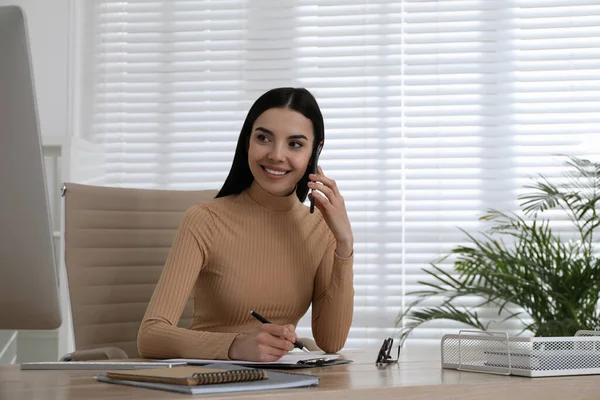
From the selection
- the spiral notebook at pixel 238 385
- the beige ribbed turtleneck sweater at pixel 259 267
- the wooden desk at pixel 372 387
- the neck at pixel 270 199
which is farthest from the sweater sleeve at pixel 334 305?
the spiral notebook at pixel 238 385

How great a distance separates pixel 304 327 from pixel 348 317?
164cm

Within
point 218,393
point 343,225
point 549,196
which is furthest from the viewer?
point 549,196

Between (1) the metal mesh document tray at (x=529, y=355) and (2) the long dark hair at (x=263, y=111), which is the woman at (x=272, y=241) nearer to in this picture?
(2) the long dark hair at (x=263, y=111)

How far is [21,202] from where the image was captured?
0.87 m

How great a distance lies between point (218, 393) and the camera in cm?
96

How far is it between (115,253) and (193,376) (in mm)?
1379

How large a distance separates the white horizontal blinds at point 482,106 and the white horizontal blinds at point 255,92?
109 millimetres

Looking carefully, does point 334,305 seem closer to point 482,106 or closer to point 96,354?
point 96,354

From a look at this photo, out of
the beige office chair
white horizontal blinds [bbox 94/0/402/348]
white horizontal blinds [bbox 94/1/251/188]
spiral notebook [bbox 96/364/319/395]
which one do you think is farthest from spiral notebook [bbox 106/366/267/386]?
white horizontal blinds [bbox 94/1/251/188]

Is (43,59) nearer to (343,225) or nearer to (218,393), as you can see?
(343,225)

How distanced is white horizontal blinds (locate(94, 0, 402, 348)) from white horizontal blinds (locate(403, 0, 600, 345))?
109mm

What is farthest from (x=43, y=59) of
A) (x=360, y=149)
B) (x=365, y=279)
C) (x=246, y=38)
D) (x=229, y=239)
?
(x=229, y=239)

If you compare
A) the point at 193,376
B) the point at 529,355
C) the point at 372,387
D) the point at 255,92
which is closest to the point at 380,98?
the point at 255,92

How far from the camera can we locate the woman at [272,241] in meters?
1.86
